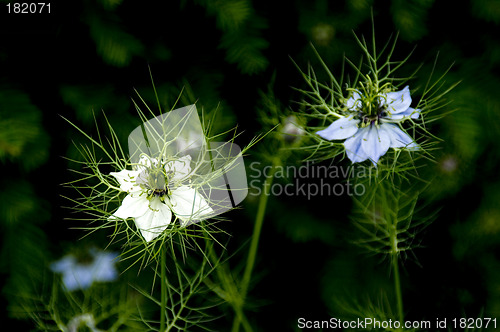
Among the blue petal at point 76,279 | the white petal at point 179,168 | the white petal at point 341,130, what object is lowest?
the blue petal at point 76,279

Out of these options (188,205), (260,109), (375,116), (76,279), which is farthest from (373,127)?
(76,279)

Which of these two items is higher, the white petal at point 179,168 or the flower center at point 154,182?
the white petal at point 179,168

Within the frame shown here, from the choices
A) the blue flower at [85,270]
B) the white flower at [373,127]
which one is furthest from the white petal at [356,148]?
the blue flower at [85,270]

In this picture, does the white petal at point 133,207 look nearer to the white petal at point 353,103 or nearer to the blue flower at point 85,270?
the blue flower at point 85,270

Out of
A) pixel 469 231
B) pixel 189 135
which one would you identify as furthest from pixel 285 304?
pixel 189 135

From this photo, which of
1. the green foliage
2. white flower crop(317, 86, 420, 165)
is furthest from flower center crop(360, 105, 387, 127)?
the green foliage

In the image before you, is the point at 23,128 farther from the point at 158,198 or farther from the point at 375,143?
the point at 375,143
